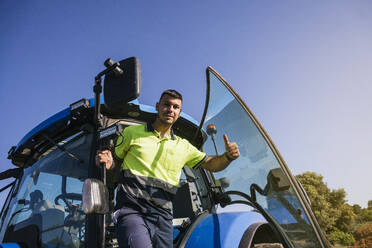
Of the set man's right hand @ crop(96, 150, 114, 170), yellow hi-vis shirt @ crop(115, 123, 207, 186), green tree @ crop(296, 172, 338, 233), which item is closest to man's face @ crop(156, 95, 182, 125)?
yellow hi-vis shirt @ crop(115, 123, 207, 186)

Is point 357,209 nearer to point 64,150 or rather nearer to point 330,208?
point 330,208

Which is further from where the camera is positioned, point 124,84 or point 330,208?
point 330,208

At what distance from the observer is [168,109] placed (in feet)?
6.15

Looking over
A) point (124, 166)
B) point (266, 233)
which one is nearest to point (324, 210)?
point (266, 233)

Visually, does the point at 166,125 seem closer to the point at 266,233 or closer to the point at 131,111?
the point at 131,111

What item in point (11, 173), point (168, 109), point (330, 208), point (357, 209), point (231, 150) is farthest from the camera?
point (357, 209)

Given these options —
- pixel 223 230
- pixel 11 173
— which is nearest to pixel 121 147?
pixel 223 230

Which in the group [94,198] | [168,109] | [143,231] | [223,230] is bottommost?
[223,230]

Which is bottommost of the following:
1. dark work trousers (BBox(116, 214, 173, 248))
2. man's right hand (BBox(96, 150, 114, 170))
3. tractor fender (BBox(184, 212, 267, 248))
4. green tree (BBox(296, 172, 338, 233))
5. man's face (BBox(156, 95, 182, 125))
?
green tree (BBox(296, 172, 338, 233))

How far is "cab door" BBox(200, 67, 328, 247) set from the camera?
1300 mm

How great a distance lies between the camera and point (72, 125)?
6.98ft

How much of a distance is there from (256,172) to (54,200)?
1.69 meters

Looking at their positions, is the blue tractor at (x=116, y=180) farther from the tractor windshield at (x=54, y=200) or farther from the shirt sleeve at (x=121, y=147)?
the shirt sleeve at (x=121, y=147)

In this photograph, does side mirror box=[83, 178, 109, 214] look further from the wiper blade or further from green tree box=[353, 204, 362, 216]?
green tree box=[353, 204, 362, 216]
